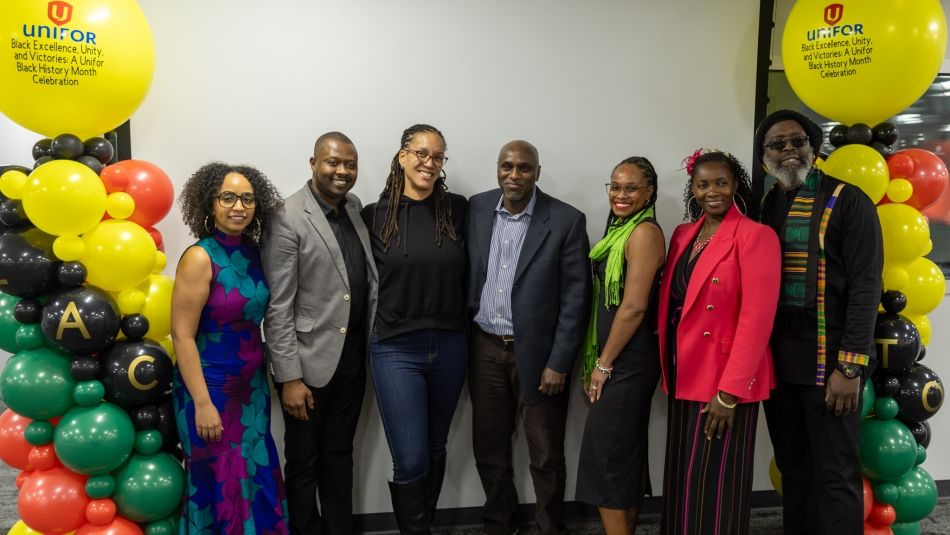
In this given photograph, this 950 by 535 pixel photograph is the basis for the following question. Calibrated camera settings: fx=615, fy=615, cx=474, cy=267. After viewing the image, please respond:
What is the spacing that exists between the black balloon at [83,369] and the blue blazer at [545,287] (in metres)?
1.39

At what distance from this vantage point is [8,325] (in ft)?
6.99

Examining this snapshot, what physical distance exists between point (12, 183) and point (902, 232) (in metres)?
3.25

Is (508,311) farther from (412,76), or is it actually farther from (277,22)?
(277,22)

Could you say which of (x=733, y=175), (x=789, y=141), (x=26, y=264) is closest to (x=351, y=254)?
(x=26, y=264)

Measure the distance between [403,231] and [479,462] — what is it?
1105mm

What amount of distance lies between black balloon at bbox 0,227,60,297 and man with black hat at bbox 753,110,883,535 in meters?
2.56

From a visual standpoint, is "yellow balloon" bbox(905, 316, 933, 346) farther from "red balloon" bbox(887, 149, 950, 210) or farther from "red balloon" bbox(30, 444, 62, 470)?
"red balloon" bbox(30, 444, 62, 470)

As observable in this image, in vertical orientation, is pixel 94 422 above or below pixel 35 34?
below

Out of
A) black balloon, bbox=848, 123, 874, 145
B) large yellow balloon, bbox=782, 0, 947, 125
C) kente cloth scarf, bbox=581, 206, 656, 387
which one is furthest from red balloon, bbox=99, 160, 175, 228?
black balloon, bbox=848, 123, 874, 145

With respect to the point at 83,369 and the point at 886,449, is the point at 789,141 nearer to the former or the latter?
the point at 886,449

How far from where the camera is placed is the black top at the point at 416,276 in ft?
7.84

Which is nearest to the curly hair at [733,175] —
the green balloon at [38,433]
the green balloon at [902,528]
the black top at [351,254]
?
the black top at [351,254]

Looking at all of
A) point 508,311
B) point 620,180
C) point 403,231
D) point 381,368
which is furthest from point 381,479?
point 620,180

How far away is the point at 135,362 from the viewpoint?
2.12m
